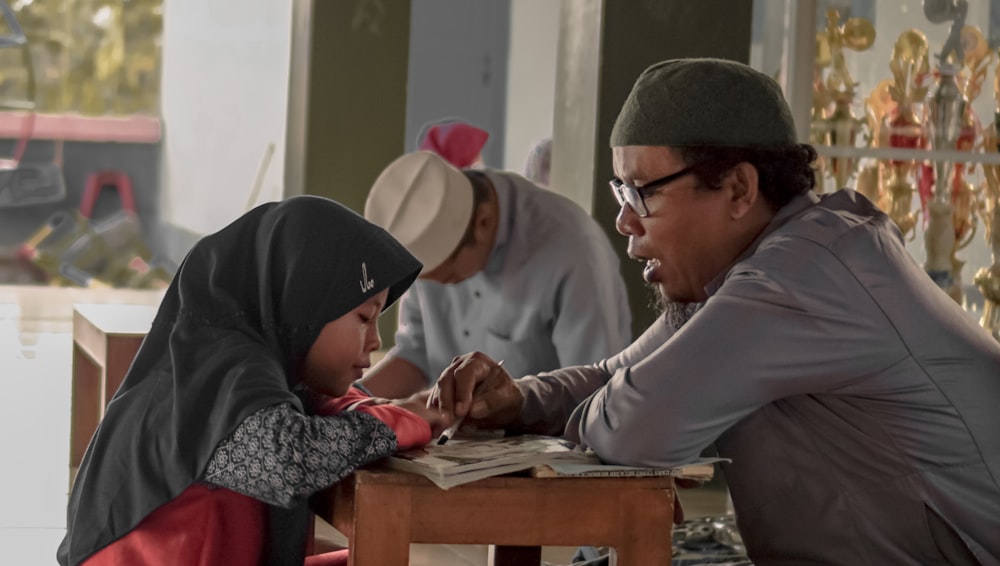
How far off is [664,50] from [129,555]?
3454mm

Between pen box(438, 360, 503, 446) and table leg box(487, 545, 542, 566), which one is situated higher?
pen box(438, 360, 503, 446)

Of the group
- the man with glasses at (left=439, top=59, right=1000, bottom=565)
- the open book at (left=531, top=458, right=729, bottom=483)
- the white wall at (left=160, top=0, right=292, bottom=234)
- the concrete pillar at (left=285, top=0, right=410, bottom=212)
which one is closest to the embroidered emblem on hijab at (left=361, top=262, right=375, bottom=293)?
the man with glasses at (left=439, top=59, right=1000, bottom=565)

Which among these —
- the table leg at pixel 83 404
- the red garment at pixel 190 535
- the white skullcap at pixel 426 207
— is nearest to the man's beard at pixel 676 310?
the red garment at pixel 190 535

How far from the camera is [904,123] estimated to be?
4574 mm

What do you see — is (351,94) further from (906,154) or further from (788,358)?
(788,358)

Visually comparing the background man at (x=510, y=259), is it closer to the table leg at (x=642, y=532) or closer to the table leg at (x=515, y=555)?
the table leg at (x=515, y=555)

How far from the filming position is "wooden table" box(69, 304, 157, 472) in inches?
177

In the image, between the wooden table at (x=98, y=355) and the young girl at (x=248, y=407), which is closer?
the young girl at (x=248, y=407)

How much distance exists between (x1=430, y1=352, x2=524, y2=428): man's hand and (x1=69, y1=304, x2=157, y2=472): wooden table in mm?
2092

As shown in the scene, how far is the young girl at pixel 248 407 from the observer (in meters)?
2.20

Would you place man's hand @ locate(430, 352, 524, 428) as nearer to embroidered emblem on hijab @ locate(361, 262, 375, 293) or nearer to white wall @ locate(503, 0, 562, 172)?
embroidered emblem on hijab @ locate(361, 262, 375, 293)

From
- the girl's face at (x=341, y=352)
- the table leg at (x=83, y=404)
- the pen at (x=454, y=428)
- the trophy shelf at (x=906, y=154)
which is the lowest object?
the table leg at (x=83, y=404)

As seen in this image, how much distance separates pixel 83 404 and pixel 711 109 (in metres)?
3.55

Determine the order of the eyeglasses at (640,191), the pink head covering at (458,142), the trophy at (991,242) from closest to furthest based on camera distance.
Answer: the eyeglasses at (640,191) < the trophy at (991,242) < the pink head covering at (458,142)
